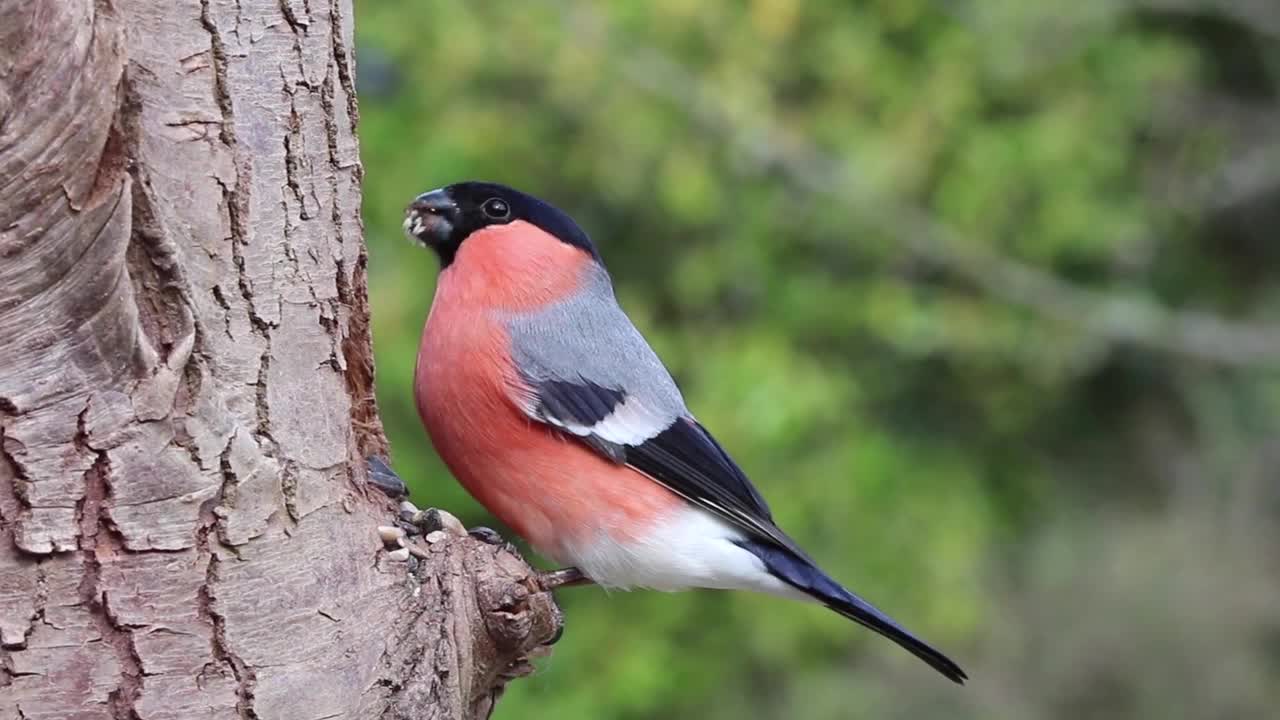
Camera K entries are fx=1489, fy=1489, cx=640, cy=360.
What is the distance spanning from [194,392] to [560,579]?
3.61 feet

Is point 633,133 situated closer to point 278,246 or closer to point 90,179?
point 278,246

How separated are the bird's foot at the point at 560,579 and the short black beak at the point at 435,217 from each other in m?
0.91

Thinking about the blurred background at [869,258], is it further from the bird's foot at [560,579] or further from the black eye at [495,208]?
the bird's foot at [560,579]

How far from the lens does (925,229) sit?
731cm

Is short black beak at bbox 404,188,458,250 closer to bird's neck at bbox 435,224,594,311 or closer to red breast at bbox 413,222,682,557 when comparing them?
bird's neck at bbox 435,224,594,311

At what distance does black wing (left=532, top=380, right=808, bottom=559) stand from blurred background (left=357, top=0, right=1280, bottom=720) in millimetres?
2361

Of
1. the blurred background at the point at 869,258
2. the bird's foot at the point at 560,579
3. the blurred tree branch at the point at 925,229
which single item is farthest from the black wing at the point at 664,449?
the blurred tree branch at the point at 925,229

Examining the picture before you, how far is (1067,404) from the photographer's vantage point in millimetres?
10445

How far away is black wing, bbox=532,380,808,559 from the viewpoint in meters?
3.24

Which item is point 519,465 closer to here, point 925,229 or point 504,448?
point 504,448

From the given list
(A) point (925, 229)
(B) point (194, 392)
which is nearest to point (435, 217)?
(B) point (194, 392)

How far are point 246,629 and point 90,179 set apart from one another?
2.19ft

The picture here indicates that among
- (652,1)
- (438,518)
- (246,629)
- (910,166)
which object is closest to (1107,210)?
(910,166)

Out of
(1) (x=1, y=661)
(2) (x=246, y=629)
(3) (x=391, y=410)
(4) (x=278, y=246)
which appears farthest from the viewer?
(3) (x=391, y=410)
